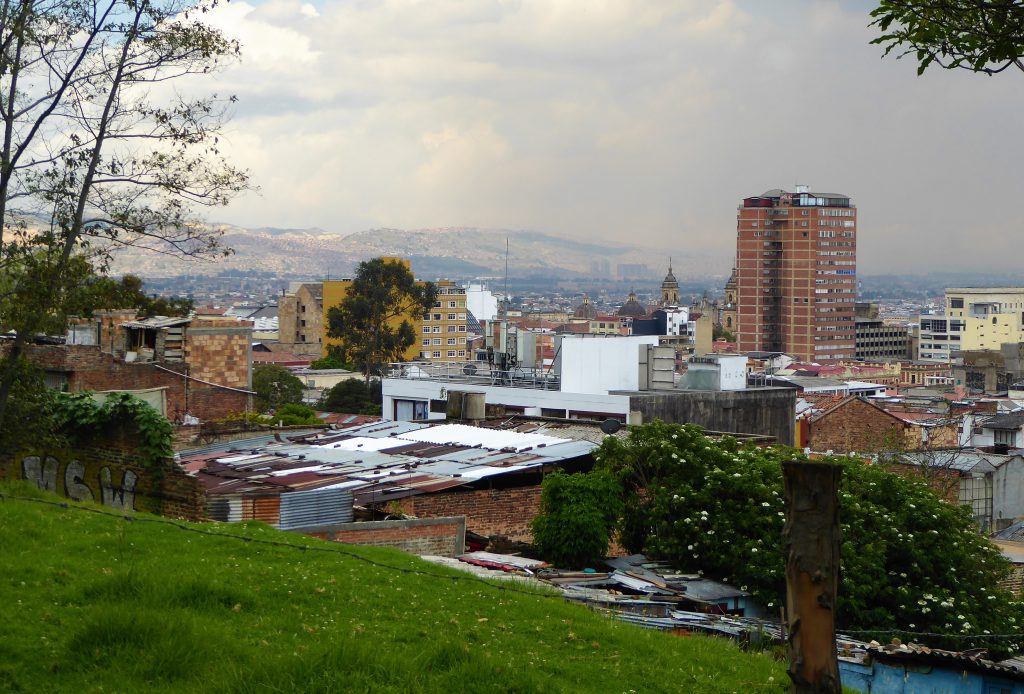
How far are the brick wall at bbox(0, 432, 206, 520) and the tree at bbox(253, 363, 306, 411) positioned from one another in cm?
3849

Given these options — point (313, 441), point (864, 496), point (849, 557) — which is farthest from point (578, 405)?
point (849, 557)

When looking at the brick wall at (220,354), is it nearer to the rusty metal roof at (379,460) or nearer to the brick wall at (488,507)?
the rusty metal roof at (379,460)

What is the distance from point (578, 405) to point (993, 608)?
15.2 m

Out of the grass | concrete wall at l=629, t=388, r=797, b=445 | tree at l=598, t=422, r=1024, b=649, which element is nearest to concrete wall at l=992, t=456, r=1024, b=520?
concrete wall at l=629, t=388, r=797, b=445

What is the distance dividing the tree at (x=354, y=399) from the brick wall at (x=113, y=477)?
1539 inches

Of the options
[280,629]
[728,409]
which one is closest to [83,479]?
[280,629]

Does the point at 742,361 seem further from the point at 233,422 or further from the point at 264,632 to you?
the point at 264,632

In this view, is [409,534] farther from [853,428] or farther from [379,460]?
[853,428]

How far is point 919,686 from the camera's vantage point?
1299 cm

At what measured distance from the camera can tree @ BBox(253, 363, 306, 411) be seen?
61859 mm

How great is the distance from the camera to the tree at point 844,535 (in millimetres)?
16766

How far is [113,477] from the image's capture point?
1888 centimetres

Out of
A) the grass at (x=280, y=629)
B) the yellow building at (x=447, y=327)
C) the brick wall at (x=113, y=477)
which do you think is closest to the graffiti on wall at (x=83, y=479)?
the brick wall at (x=113, y=477)

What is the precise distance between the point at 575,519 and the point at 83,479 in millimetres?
7789
